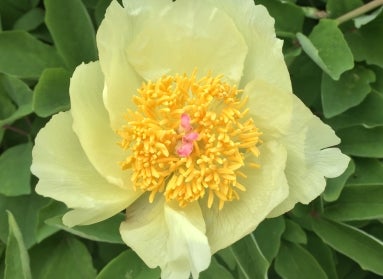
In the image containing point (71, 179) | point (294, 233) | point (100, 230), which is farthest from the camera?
point (294, 233)

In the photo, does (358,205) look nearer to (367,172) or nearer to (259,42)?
(367,172)

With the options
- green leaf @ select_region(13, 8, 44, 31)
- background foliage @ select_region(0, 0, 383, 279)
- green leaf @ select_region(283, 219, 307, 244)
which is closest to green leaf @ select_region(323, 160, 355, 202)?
background foliage @ select_region(0, 0, 383, 279)

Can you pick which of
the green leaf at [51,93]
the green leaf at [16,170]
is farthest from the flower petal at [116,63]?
the green leaf at [16,170]

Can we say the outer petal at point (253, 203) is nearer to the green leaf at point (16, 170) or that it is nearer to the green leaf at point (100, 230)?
the green leaf at point (100, 230)

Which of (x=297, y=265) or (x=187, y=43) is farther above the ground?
(x=187, y=43)

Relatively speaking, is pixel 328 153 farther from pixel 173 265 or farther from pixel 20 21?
pixel 20 21

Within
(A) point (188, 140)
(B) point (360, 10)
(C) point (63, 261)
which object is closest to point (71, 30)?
(A) point (188, 140)

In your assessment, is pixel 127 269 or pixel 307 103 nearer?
pixel 127 269
